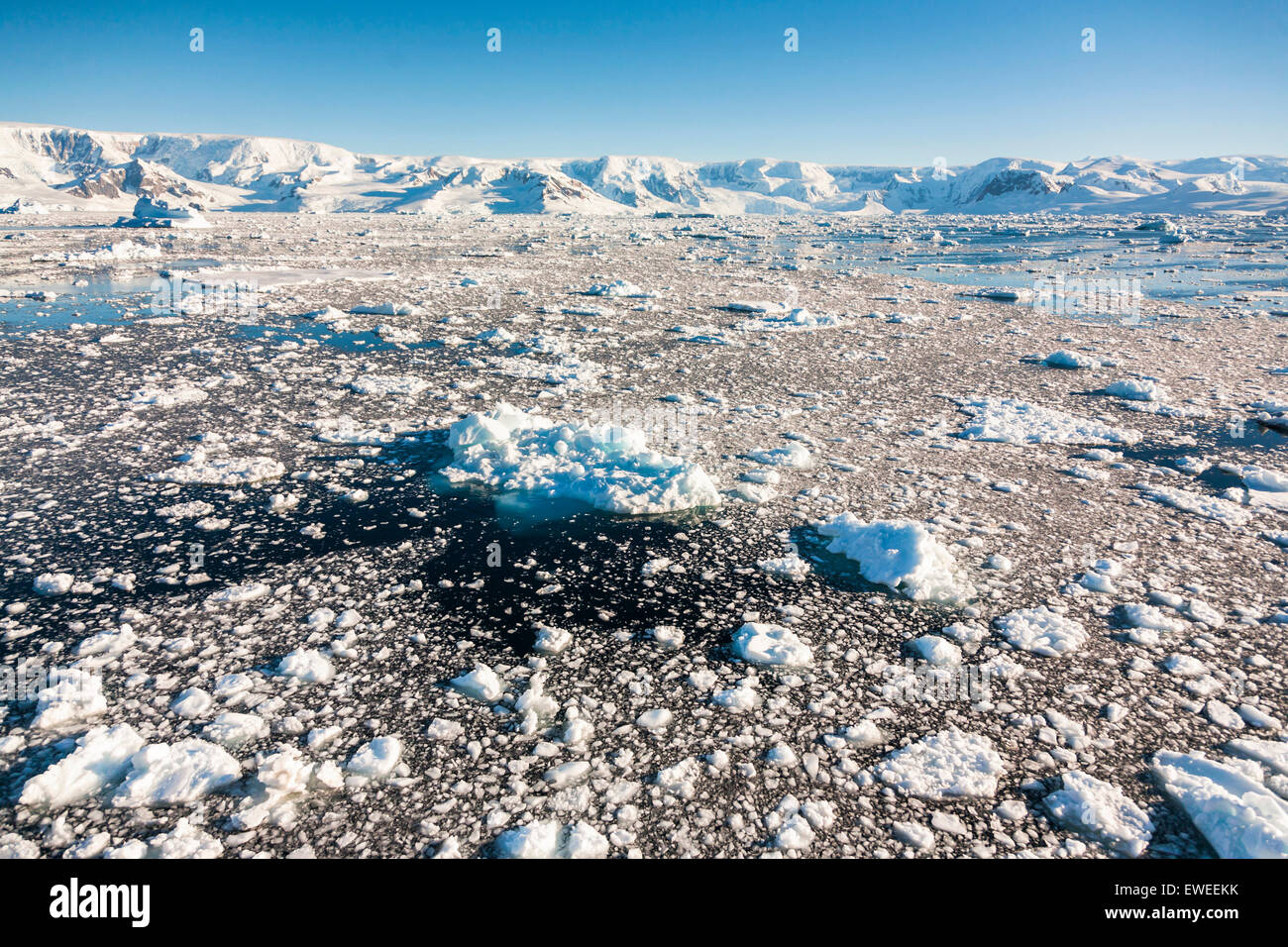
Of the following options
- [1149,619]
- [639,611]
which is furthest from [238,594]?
[1149,619]

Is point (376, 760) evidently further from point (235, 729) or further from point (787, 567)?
point (787, 567)

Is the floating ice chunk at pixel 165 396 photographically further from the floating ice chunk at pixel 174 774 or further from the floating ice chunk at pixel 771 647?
the floating ice chunk at pixel 771 647

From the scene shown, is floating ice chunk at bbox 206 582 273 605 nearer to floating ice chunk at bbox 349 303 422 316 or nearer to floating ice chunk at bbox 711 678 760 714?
floating ice chunk at bbox 711 678 760 714

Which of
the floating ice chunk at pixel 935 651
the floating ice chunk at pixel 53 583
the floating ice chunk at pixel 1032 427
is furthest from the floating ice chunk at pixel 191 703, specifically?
the floating ice chunk at pixel 1032 427

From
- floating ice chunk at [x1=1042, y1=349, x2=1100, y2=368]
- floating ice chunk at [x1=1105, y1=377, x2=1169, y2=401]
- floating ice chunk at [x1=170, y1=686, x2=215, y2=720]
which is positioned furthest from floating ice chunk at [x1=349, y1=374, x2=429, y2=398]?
floating ice chunk at [x1=1042, y1=349, x2=1100, y2=368]

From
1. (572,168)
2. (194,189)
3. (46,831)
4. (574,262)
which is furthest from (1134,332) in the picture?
(572,168)

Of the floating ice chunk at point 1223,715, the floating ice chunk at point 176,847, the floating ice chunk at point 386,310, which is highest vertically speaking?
the floating ice chunk at point 386,310

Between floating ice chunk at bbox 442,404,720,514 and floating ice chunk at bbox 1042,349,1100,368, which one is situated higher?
floating ice chunk at bbox 1042,349,1100,368
